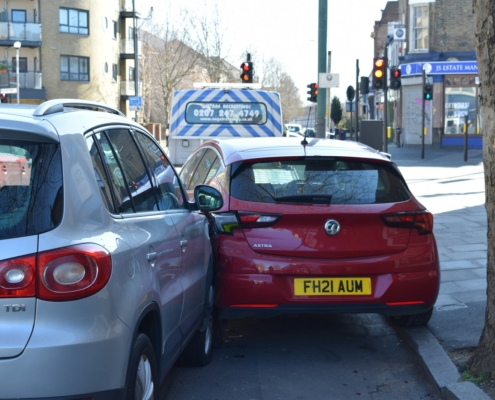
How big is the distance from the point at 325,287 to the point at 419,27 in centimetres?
4362

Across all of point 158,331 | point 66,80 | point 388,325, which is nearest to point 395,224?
point 388,325

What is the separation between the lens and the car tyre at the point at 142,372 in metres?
3.41

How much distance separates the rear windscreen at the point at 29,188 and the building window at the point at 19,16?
58.3m

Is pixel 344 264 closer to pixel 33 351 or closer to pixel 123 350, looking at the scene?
pixel 123 350

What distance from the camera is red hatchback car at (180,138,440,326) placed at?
555 cm

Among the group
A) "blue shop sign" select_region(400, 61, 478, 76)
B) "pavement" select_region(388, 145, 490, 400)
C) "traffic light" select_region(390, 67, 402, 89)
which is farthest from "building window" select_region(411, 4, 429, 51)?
"pavement" select_region(388, 145, 490, 400)

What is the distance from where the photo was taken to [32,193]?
10.5 feet

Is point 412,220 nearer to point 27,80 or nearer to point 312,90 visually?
point 312,90

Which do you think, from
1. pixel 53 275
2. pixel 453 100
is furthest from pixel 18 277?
pixel 453 100

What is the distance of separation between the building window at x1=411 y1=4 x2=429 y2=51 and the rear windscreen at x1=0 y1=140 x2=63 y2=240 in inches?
1773

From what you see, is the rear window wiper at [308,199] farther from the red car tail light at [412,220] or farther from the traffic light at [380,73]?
the traffic light at [380,73]

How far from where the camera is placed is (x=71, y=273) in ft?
10.1

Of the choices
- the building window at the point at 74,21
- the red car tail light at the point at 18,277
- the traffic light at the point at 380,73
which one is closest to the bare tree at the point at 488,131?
the red car tail light at the point at 18,277

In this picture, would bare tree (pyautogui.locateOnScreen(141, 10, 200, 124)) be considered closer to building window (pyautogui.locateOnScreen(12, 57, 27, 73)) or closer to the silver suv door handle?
building window (pyautogui.locateOnScreen(12, 57, 27, 73))
